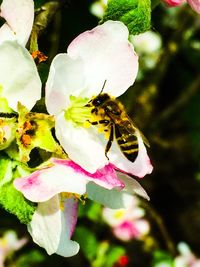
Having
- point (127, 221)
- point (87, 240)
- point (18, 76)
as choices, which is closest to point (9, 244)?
point (87, 240)

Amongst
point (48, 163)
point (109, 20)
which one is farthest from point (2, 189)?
point (109, 20)

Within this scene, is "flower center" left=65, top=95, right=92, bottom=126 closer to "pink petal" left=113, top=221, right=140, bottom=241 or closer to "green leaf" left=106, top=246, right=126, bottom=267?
"green leaf" left=106, top=246, right=126, bottom=267

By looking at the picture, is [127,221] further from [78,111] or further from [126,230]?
[78,111]

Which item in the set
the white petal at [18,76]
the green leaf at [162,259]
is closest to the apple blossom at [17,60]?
the white petal at [18,76]

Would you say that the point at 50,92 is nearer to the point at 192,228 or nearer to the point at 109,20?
the point at 109,20

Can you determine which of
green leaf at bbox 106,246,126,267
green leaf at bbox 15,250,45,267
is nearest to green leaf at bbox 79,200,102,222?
green leaf at bbox 106,246,126,267
